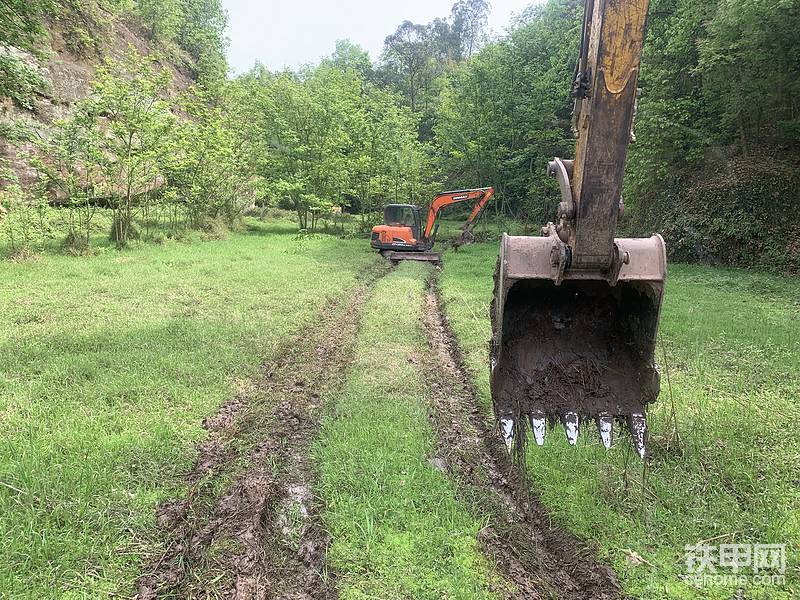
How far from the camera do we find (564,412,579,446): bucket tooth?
3.53 meters

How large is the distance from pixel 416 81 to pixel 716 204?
37850mm

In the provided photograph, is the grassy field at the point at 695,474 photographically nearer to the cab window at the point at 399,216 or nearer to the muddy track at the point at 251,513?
the muddy track at the point at 251,513

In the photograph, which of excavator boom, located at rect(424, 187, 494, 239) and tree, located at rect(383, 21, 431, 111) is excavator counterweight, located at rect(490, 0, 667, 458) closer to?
excavator boom, located at rect(424, 187, 494, 239)

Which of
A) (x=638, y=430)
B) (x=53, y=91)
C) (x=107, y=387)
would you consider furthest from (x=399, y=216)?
(x=638, y=430)

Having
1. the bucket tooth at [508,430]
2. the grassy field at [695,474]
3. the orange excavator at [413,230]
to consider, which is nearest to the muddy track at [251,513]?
the bucket tooth at [508,430]

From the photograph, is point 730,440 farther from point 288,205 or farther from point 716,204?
point 288,205

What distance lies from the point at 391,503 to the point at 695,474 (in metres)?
2.32

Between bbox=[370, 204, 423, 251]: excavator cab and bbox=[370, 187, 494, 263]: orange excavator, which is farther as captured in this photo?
bbox=[370, 204, 423, 251]: excavator cab

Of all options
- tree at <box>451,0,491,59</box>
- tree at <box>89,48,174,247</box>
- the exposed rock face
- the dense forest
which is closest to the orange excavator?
the dense forest

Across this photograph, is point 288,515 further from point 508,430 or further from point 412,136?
point 412,136

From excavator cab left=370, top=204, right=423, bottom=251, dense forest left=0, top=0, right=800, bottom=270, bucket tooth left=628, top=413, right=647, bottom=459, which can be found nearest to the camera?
bucket tooth left=628, top=413, right=647, bottom=459

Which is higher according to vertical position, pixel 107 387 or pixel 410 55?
pixel 410 55

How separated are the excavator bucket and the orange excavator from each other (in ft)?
37.9

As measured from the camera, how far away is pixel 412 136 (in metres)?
26.4
